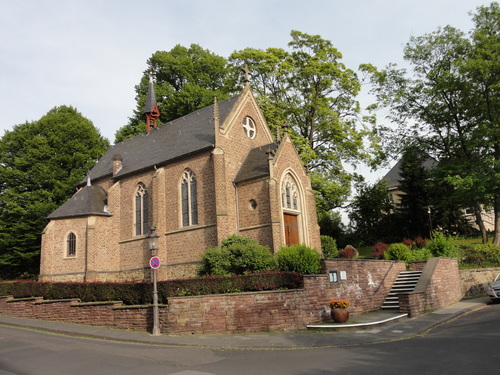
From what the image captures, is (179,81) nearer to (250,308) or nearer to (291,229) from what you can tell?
(291,229)

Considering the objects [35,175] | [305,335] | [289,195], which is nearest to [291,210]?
[289,195]

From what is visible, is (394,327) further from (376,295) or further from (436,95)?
(436,95)

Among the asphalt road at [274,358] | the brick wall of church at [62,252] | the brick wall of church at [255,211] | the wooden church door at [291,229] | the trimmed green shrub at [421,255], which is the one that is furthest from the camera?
the brick wall of church at [62,252]

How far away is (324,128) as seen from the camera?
3194cm

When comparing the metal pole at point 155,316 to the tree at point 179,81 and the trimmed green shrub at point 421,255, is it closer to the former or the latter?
the trimmed green shrub at point 421,255

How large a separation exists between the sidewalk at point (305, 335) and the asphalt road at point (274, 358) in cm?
55

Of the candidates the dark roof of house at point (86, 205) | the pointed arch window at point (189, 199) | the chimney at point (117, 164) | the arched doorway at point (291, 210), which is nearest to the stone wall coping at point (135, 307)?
the pointed arch window at point (189, 199)

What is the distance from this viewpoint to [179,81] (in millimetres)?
43344

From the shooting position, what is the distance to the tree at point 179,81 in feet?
130

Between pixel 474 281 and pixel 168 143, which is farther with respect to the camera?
pixel 168 143

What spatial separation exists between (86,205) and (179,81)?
20.2 metres

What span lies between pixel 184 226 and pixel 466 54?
24.3 meters

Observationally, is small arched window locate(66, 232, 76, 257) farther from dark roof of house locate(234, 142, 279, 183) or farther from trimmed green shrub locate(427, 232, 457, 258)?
trimmed green shrub locate(427, 232, 457, 258)

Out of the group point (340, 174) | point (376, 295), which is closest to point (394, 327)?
point (376, 295)
